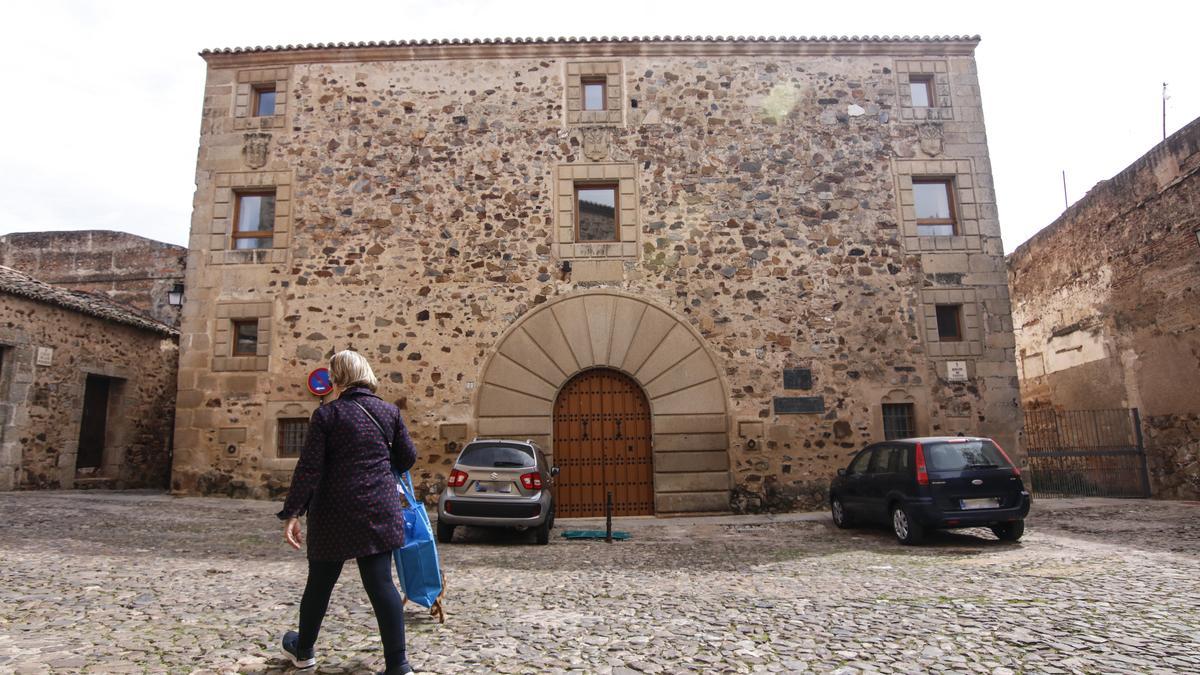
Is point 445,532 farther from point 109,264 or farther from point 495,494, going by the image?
point 109,264

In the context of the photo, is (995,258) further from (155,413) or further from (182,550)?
(155,413)

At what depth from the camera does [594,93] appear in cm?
1250

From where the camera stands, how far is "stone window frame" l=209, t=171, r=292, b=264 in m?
11.9

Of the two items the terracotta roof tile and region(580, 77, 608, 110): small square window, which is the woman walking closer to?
region(580, 77, 608, 110): small square window

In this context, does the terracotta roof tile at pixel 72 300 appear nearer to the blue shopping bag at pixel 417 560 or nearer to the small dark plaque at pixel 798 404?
the blue shopping bag at pixel 417 560

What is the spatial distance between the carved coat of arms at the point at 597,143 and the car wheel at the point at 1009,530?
807 centimetres

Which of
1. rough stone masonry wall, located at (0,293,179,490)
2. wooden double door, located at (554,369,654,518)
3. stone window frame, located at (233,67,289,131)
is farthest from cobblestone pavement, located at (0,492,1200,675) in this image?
stone window frame, located at (233,67,289,131)

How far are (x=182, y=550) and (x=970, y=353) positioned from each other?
1136 cm

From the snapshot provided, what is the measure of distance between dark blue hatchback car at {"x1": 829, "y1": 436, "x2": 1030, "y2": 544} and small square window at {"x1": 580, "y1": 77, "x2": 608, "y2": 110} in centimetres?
771

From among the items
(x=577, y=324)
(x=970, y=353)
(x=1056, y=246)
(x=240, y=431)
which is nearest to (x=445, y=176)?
(x=577, y=324)

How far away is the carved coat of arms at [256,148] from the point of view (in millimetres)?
12242

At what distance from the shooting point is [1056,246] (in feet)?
50.9

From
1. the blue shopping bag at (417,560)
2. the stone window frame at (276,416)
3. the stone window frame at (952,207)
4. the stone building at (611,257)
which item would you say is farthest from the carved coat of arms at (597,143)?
the blue shopping bag at (417,560)

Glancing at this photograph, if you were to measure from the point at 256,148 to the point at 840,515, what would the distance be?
11254 millimetres
